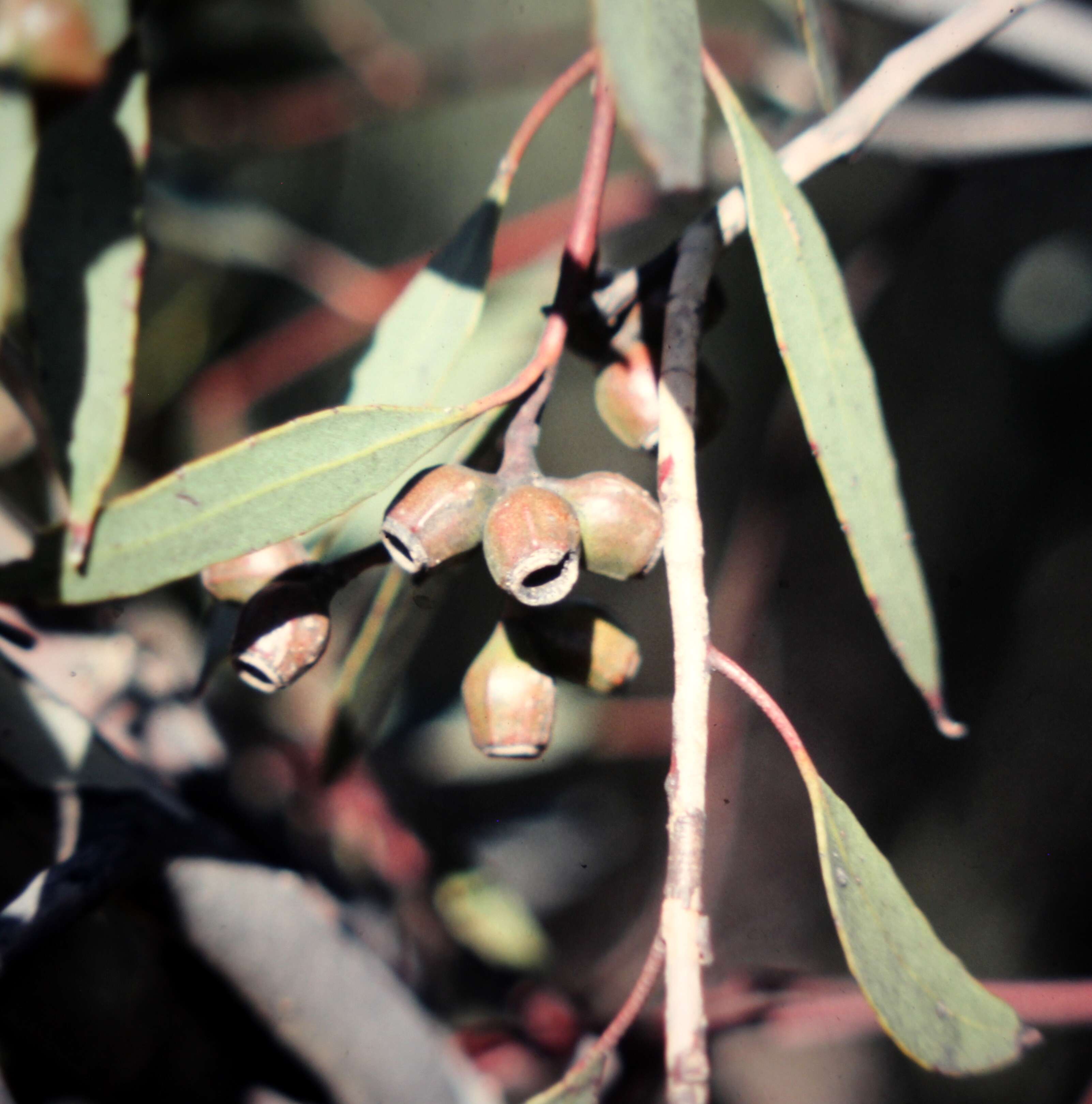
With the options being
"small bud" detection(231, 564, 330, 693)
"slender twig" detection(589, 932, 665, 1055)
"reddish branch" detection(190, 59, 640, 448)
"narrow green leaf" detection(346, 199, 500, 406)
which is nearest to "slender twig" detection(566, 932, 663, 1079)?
"slender twig" detection(589, 932, 665, 1055)

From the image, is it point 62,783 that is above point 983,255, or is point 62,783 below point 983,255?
above

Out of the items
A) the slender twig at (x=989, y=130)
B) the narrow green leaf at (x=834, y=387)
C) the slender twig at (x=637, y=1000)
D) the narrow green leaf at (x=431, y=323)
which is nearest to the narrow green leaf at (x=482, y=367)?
the narrow green leaf at (x=431, y=323)

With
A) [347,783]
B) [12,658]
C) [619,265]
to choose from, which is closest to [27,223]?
[12,658]

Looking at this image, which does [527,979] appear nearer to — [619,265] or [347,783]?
[347,783]

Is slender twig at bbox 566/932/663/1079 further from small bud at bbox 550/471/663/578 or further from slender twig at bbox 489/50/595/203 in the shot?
slender twig at bbox 489/50/595/203

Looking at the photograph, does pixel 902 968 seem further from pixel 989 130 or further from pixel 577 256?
pixel 989 130

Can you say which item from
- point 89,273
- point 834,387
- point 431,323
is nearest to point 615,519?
point 834,387
